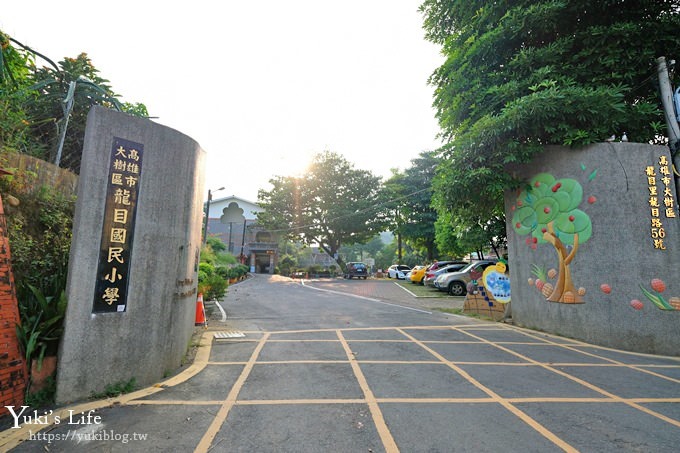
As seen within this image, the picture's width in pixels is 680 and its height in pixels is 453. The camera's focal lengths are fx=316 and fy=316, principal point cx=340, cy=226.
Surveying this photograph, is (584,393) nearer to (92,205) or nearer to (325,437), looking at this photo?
(325,437)

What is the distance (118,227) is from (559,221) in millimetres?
8647

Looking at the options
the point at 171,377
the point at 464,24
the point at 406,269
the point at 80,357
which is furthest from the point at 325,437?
the point at 406,269

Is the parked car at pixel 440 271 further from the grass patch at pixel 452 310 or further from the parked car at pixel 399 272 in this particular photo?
the parked car at pixel 399 272

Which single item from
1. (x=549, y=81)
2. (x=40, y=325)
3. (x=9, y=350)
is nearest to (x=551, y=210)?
(x=549, y=81)

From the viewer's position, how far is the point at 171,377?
449 cm

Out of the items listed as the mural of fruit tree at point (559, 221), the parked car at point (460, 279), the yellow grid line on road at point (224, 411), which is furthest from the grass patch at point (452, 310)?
the yellow grid line on road at point (224, 411)

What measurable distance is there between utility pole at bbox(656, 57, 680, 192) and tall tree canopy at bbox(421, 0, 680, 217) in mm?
213

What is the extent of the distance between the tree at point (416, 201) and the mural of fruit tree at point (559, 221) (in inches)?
825

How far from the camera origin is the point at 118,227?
4.04 meters

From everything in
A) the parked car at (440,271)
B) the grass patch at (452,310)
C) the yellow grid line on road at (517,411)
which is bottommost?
the yellow grid line on road at (517,411)

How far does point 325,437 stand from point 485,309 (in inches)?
328

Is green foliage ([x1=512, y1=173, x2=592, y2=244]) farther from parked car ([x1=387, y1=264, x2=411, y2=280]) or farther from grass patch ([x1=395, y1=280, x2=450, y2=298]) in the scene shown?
parked car ([x1=387, y1=264, x2=411, y2=280])

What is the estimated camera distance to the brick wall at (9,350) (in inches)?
130

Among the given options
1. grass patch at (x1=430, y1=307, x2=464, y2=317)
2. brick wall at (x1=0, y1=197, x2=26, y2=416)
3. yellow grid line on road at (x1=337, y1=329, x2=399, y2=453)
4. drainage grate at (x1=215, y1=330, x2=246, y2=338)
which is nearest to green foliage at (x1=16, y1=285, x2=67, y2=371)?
brick wall at (x1=0, y1=197, x2=26, y2=416)
